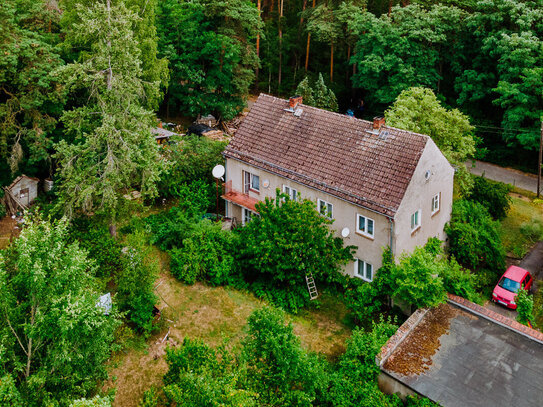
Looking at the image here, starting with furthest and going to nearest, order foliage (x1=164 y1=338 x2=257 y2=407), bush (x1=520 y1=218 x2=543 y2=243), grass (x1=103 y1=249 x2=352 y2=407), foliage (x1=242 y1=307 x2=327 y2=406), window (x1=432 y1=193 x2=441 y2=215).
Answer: bush (x1=520 y1=218 x2=543 y2=243)
window (x1=432 y1=193 x2=441 y2=215)
grass (x1=103 y1=249 x2=352 y2=407)
foliage (x1=242 y1=307 x2=327 y2=406)
foliage (x1=164 y1=338 x2=257 y2=407)

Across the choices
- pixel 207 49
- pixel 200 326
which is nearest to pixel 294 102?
pixel 200 326

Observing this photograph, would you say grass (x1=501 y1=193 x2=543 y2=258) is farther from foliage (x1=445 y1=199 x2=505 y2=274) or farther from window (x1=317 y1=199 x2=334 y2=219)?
window (x1=317 y1=199 x2=334 y2=219)

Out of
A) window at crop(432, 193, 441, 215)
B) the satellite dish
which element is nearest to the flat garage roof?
window at crop(432, 193, 441, 215)

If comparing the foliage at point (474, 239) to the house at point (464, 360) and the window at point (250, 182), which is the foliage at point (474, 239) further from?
the window at point (250, 182)

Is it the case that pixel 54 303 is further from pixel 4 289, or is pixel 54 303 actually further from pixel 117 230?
pixel 117 230

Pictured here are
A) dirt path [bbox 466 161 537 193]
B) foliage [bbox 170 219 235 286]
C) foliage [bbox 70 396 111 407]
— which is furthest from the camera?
dirt path [bbox 466 161 537 193]
